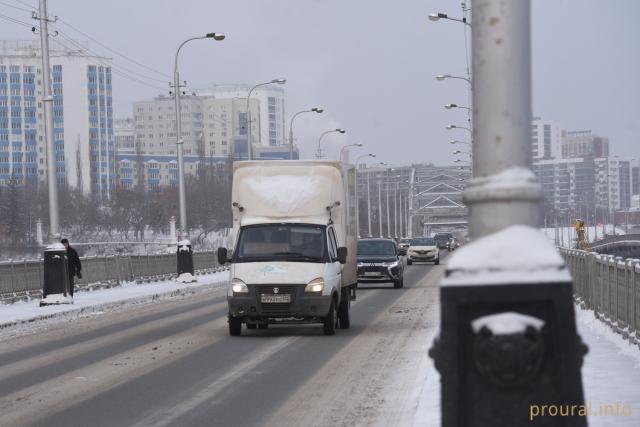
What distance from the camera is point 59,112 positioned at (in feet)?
632

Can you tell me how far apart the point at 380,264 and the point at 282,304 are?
2003cm

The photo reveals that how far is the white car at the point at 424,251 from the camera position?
224 feet

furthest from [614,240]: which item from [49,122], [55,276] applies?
[55,276]

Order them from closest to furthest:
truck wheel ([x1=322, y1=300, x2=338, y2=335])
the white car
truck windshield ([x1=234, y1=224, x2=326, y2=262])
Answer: truck wheel ([x1=322, y1=300, x2=338, y2=335]), truck windshield ([x1=234, y1=224, x2=326, y2=262]), the white car

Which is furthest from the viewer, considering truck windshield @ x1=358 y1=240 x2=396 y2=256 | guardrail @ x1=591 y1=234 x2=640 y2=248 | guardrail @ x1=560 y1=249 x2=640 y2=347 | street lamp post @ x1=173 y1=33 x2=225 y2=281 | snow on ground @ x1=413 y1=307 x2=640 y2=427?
guardrail @ x1=591 y1=234 x2=640 y2=248

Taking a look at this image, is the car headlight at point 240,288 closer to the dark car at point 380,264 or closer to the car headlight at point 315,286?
the car headlight at point 315,286

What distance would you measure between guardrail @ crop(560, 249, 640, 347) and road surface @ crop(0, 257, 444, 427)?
276cm

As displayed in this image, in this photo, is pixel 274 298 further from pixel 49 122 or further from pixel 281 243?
pixel 49 122

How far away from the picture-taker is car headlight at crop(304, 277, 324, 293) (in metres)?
20.1

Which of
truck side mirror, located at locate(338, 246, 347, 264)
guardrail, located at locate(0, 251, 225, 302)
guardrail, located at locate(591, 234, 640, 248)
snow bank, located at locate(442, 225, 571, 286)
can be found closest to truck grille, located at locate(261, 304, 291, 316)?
truck side mirror, located at locate(338, 246, 347, 264)

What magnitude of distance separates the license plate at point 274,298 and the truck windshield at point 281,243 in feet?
2.35

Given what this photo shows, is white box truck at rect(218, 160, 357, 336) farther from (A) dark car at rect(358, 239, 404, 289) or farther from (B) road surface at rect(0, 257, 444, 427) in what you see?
(A) dark car at rect(358, 239, 404, 289)

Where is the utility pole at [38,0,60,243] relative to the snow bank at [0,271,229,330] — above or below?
above

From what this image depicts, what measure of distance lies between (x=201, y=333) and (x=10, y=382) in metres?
7.42
